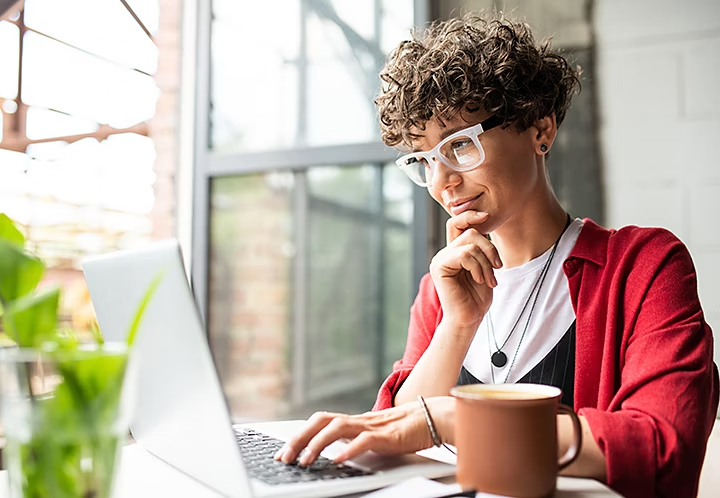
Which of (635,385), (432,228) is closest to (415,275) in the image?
(432,228)

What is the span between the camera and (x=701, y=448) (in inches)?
33.5

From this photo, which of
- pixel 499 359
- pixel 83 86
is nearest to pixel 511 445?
pixel 499 359

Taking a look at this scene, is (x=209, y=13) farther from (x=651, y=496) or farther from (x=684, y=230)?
(x=651, y=496)

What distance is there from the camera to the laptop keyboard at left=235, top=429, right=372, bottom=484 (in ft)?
2.33

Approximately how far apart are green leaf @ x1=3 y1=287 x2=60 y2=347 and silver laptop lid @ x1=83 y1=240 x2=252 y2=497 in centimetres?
7

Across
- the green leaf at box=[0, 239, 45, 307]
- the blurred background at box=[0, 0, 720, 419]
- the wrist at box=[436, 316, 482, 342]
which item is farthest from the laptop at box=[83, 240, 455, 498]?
the blurred background at box=[0, 0, 720, 419]

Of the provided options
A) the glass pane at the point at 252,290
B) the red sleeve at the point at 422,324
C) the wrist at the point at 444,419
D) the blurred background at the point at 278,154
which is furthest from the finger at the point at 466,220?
the glass pane at the point at 252,290

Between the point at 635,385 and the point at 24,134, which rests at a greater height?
the point at 24,134

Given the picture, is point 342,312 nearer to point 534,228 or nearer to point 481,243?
point 534,228

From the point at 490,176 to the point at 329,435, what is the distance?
62 centimetres

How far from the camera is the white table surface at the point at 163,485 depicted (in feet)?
2.27

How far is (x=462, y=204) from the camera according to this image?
4.03ft

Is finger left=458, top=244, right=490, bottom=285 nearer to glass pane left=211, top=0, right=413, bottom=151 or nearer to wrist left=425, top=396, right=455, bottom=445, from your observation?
wrist left=425, top=396, right=455, bottom=445

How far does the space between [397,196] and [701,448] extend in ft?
5.67
